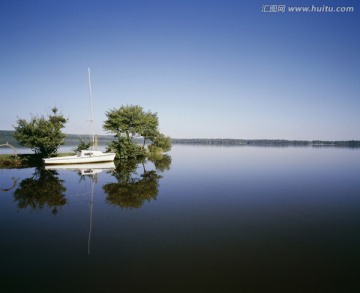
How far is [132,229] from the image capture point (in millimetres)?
13719

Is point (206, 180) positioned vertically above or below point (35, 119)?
below

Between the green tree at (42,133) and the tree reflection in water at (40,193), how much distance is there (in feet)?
50.3

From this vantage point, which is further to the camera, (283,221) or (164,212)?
(164,212)

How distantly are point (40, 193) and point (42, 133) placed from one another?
24.6 meters

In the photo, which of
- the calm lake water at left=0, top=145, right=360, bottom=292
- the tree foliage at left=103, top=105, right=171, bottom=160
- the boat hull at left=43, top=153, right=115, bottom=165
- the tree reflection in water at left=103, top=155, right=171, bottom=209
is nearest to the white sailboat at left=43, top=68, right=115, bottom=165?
the boat hull at left=43, top=153, right=115, bottom=165

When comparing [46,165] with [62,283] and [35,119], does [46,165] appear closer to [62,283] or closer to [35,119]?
[35,119]

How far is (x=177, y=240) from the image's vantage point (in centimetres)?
1237

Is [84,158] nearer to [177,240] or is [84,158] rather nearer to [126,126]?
[126,126]

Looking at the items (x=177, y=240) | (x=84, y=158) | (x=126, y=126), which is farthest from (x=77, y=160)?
(x=177, y=240)

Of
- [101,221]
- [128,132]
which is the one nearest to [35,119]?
[128,132]

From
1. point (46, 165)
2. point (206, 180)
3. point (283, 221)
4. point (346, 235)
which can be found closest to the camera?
point (346, 235)

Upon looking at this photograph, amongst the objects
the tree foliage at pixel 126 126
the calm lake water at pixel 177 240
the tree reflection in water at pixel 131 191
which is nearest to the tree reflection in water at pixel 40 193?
the calm lake water at pixel 177 240

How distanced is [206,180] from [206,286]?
875 inches

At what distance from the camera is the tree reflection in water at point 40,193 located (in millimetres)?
18766
